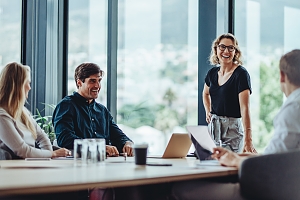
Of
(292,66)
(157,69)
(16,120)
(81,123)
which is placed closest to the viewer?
(292,66)

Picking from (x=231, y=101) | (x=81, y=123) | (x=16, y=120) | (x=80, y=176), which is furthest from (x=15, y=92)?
(x=231, y=101)

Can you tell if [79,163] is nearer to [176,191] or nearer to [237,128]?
[176,191]

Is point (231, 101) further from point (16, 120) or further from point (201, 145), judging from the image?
point (16, 120)

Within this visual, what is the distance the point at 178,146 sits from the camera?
10.8 ft

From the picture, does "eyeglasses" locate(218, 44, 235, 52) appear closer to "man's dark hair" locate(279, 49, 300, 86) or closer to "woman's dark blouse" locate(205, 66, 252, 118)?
"woman's dark blouse" locate(205, 66, 252, 118)

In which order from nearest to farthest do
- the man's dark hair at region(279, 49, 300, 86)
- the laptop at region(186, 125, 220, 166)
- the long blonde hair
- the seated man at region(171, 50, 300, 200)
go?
the seated man at region(171, 50, 300, 200) < the man's dark hair at region(279, 49, 300, 86) < the laptop at region(186, 125, 220, 166) < the long blonde hair

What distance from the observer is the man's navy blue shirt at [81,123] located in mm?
3746

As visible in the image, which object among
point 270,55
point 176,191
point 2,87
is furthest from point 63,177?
point 270,55

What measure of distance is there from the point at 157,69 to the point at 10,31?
1.73 metres

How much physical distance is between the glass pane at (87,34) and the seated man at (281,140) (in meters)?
3.40

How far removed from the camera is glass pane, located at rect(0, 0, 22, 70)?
5.57 metres

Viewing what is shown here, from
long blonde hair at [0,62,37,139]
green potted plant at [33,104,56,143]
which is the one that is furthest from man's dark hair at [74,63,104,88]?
green potted plant at [33,104,56,143]

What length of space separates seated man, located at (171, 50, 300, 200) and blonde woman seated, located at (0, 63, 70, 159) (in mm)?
986

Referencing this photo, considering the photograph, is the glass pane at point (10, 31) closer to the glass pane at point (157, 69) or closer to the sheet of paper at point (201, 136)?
the glass pane at point (157, 69)
